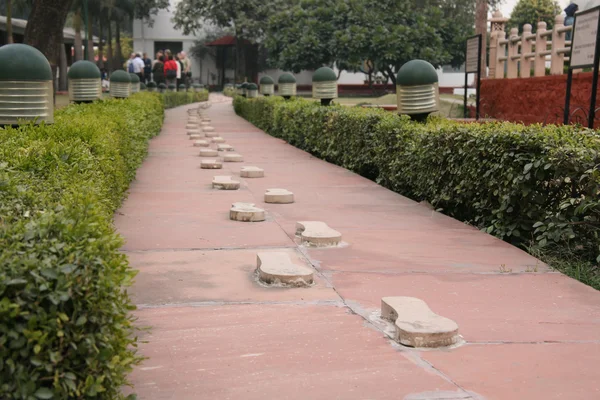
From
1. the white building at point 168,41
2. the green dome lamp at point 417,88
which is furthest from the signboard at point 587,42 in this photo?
the white building at point 168,41

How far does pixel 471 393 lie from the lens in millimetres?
2701

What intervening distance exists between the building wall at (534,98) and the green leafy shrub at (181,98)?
11217 millimetres

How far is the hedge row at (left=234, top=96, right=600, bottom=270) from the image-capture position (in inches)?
186

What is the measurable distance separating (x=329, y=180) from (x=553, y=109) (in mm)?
5859

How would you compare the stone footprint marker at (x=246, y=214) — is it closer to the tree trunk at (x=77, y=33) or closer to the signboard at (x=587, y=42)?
the signboard at (x=587, y=42)

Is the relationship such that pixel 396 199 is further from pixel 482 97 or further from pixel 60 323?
pixel 482 97

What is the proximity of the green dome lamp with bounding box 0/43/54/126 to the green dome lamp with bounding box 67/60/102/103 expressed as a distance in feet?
13.6

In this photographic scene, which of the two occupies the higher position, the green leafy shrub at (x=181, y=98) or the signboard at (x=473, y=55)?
the signboard at (x=473, y=55)

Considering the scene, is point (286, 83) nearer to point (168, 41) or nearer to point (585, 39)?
point (585, 39)

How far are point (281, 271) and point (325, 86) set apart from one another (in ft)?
28.6

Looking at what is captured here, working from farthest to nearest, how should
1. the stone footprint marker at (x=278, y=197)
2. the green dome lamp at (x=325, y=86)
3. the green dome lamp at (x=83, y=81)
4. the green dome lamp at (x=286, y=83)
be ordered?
the green dome lamp at (x=286, y=83) < the green dome lamp at (x=325, y=86) < the green dome lamp at (x=83, y=81) < the stone footprint marker at (x=278, y=197)

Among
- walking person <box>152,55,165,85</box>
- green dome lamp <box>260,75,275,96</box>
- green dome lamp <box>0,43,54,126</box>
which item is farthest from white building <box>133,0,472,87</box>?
green dome lamp <box>0,43,54,126</box>

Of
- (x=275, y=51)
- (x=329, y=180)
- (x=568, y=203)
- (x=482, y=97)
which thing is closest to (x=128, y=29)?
(x=275, y=51)

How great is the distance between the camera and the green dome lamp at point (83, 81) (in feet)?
32.9
